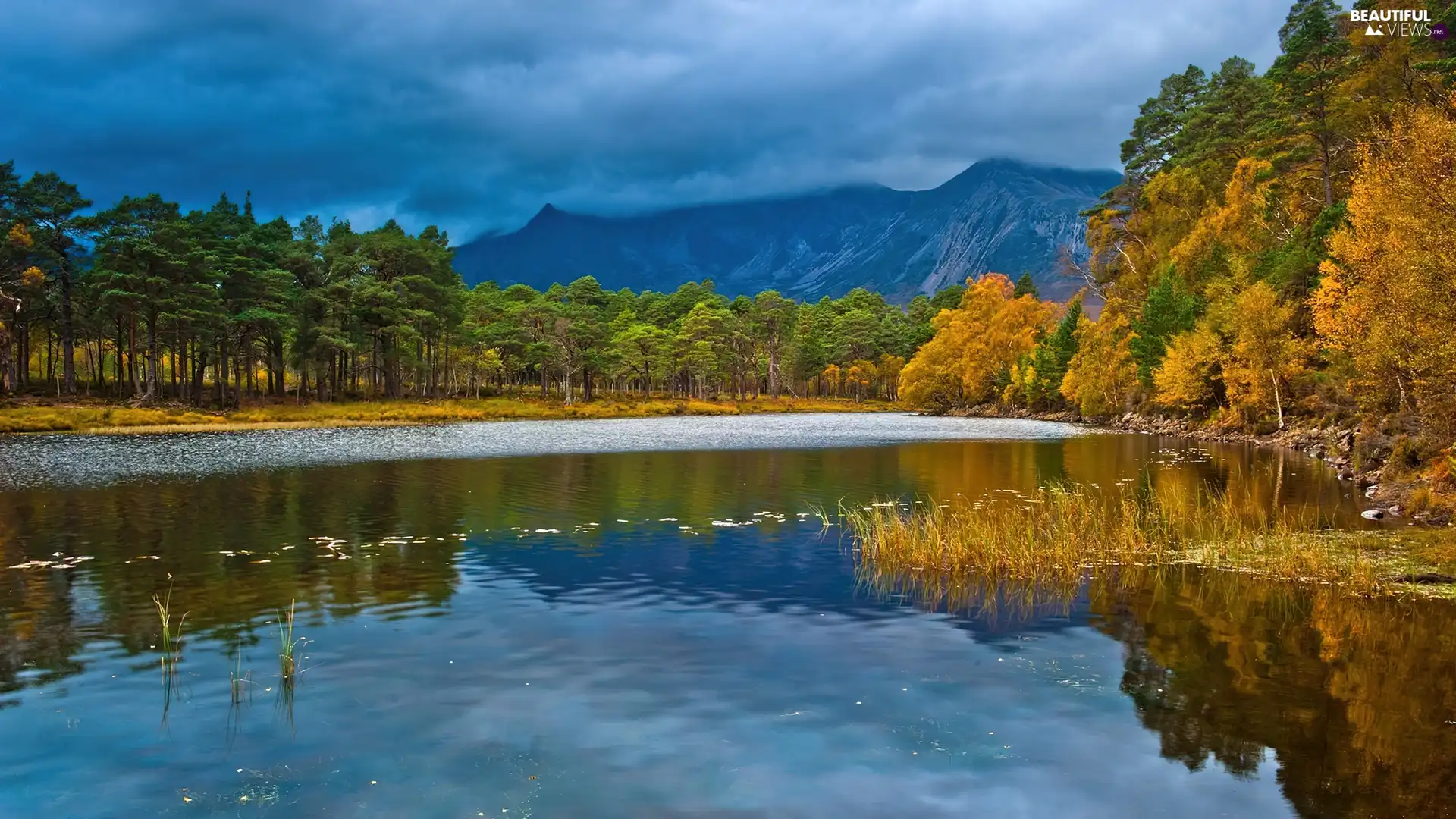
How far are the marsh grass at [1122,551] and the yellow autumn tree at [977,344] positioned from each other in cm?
10666

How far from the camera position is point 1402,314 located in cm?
2822

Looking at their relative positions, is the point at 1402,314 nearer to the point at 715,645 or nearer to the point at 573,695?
the point at 715,645

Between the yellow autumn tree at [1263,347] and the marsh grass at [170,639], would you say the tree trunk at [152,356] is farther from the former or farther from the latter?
the yellow autumn tree at [1263,347]

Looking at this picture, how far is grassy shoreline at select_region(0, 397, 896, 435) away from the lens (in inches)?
2955

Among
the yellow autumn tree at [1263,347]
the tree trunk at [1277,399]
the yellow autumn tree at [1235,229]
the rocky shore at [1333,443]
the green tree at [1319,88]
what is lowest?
the rocky shore at [1333,443]

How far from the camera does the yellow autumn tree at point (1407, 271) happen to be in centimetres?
2570

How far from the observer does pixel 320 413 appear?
94.9m

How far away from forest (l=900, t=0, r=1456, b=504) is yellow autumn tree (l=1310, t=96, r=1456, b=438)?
94 millimetres

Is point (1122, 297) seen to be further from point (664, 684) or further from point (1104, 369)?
point (664, 684)

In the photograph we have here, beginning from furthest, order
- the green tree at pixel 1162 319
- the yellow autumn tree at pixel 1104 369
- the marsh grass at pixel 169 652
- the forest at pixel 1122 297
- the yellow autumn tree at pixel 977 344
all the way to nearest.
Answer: the yellow autumn tree at pixel 977 344 < the yellow autumn tree at pixel 1104 369 < the green tree at pixel 1162 319 < the forest at pixel 1122 297 < the marsh grass at pixel 169 652

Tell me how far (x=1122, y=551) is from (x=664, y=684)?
15.1 m

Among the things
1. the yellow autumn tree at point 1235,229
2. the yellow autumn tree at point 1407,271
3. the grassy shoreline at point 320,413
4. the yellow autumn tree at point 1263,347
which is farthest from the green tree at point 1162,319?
the grassy shoreline at point 320,413

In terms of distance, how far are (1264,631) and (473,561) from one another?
18454 mm

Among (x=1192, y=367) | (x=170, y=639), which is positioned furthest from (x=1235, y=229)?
(x=170, y=639)
